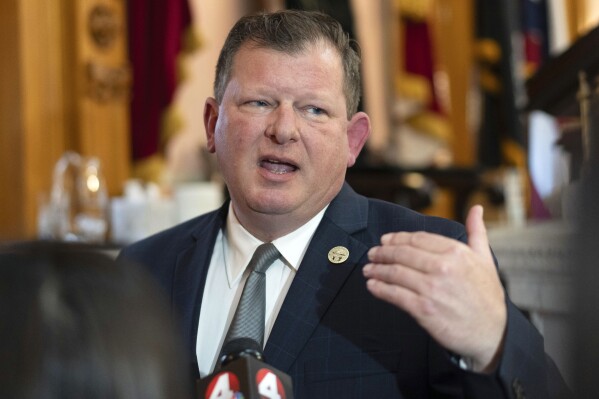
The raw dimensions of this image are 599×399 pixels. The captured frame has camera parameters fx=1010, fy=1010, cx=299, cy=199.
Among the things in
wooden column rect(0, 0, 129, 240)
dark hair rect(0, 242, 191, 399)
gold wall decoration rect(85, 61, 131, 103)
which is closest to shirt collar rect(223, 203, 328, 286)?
dark hair rect(0, 242, 191, 399)

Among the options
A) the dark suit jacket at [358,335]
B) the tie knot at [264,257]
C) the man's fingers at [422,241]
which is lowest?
the dark suit jacket at [358,335]

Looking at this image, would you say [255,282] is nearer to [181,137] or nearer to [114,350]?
[114,350]

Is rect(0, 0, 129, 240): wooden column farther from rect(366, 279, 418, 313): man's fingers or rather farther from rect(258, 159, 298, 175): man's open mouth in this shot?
rect(366, 279, 418, 313): man's fingers

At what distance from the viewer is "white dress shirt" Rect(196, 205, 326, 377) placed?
89.5 inches

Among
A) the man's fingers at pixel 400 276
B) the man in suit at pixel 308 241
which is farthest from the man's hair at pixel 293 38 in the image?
the man's fingers at pixel 400 276

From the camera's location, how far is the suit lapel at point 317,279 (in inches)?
85.5

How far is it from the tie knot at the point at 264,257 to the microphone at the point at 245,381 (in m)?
0.64

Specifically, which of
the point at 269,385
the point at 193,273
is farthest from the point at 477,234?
the point at 193,273

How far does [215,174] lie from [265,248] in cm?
519

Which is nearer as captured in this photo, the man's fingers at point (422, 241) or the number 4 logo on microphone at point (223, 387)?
the number 4 logo on microphone at point (223, 387)

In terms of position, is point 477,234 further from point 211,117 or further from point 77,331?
point 77,331

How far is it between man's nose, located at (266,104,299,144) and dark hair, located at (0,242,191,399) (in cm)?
122

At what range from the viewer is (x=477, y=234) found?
74.8 inches

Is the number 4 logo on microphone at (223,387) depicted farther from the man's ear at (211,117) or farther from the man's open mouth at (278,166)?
the man's ear at (211,117)
